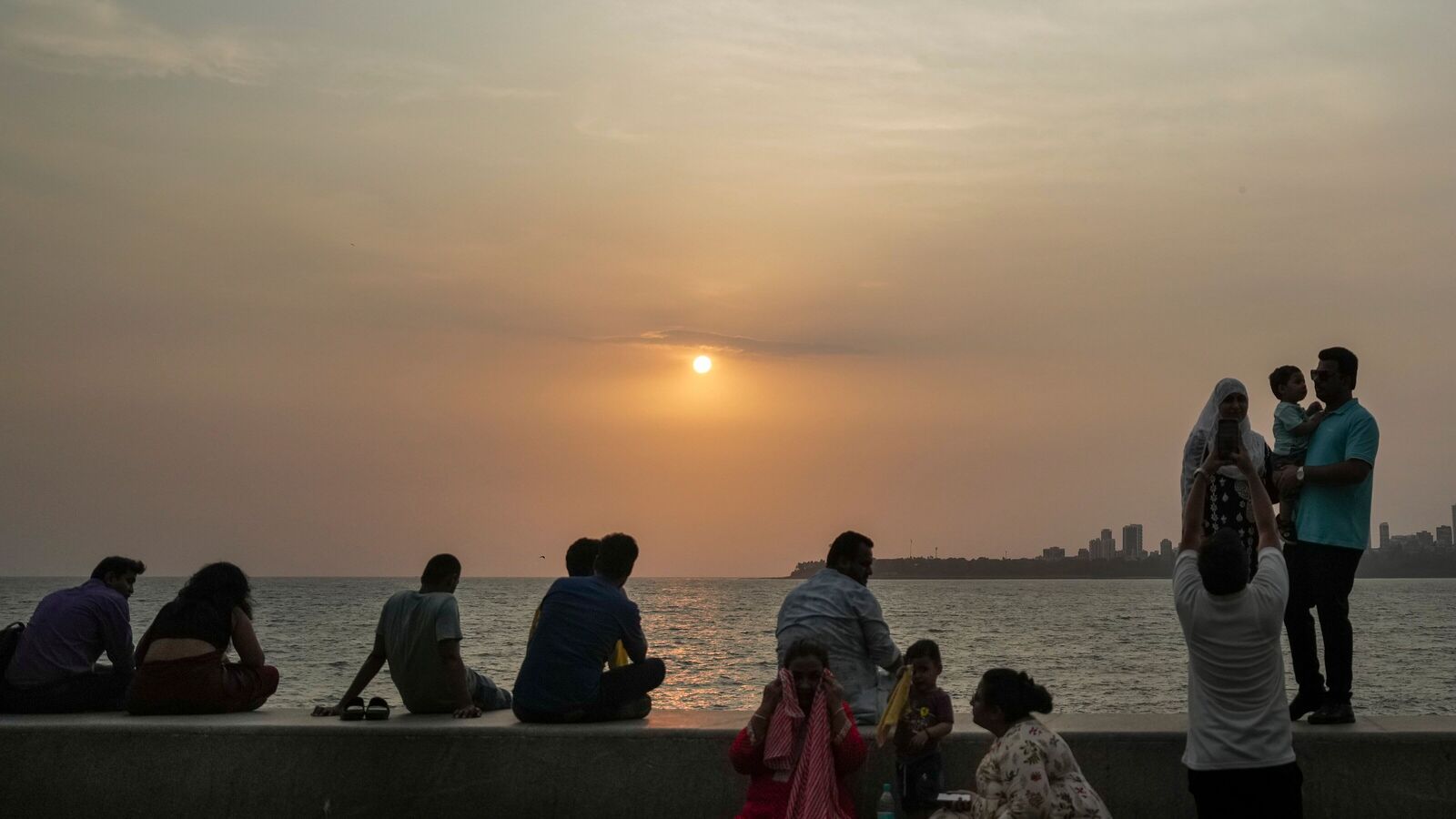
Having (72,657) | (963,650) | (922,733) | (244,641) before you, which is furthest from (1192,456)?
(963,650)

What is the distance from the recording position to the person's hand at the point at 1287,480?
23.8 ft

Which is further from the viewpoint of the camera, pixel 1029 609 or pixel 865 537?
pixel 1029 609

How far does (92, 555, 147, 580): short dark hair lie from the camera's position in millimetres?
9023

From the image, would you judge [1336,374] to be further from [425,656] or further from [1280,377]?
[425,656]

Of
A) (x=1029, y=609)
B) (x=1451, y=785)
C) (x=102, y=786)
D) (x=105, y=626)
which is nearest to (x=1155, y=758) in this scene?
(x=1451, y=785)

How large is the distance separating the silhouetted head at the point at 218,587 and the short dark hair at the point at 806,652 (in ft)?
11.6

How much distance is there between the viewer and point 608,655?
781 centimetres

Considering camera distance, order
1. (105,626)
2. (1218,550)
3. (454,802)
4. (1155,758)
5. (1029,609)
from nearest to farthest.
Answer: (1218,550), (1155,758), (454,802), (105,626), (1029,609)

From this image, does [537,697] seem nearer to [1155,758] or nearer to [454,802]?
[454,802]

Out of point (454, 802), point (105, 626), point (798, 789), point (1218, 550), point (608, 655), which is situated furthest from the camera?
point (105, 626)

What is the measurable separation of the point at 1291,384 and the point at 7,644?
7706mm

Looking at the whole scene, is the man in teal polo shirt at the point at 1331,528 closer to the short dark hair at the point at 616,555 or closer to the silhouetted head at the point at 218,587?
the short dark hair at the point at 616,555

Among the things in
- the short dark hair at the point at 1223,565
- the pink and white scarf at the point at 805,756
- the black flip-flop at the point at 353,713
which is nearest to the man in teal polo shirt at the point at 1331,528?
the short dark hair at the point at 1223,565

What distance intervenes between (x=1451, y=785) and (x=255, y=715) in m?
Result: 6.34
